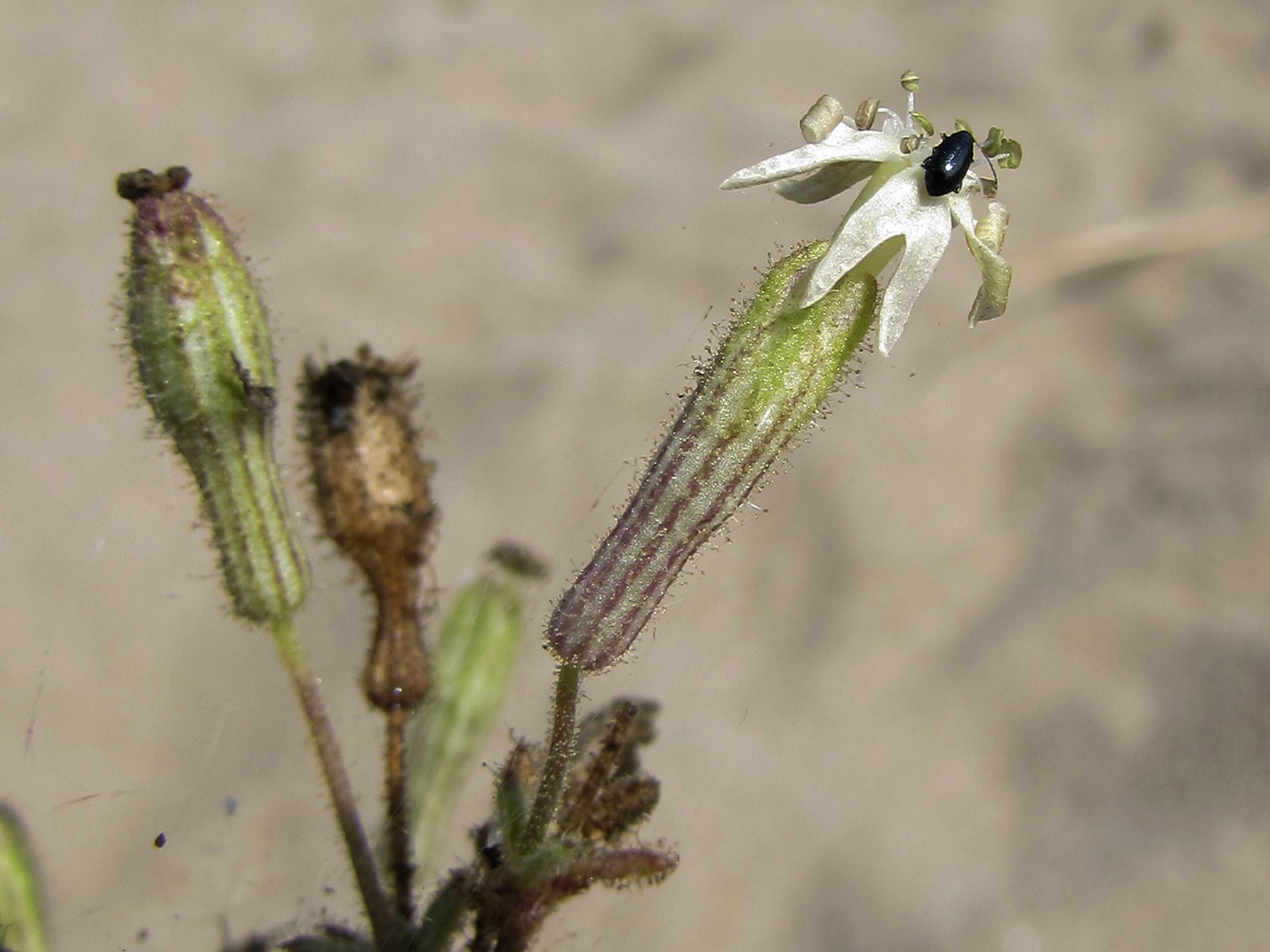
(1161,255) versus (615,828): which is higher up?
(1161,255)

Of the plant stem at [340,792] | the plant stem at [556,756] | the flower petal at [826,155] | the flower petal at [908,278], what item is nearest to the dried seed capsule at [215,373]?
the plant stem at [340,792]

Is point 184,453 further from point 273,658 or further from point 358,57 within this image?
point 358,57

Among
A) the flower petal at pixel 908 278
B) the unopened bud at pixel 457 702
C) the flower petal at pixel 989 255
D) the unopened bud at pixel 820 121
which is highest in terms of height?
the unopened bud at pixel 820 121

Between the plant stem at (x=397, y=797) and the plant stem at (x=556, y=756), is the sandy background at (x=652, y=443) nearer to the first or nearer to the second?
the plant stem at (x=397, y=797)

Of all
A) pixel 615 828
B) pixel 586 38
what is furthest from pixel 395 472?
pixel 586 38

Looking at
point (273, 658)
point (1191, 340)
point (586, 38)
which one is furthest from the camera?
point (586, 38)

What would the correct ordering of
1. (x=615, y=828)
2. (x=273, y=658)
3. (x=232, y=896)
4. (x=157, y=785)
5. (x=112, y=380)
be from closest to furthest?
(x=615, y=828) < (x=232, y=896) < (x=157, y=785) < (x=273, y=658) < (x=112, y=380)

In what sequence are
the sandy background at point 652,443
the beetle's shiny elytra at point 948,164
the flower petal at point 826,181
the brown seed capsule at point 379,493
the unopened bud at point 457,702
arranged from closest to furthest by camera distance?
1. the beetle's shiny elytra at point 948,164
2. the flower petal at point 826,181
3. the brown seed capsule at point 379,493
4. the unopened bud at point 457,702
5. the sandy background at point 652,443

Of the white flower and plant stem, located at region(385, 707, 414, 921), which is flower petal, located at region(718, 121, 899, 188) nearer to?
→ the white flower
